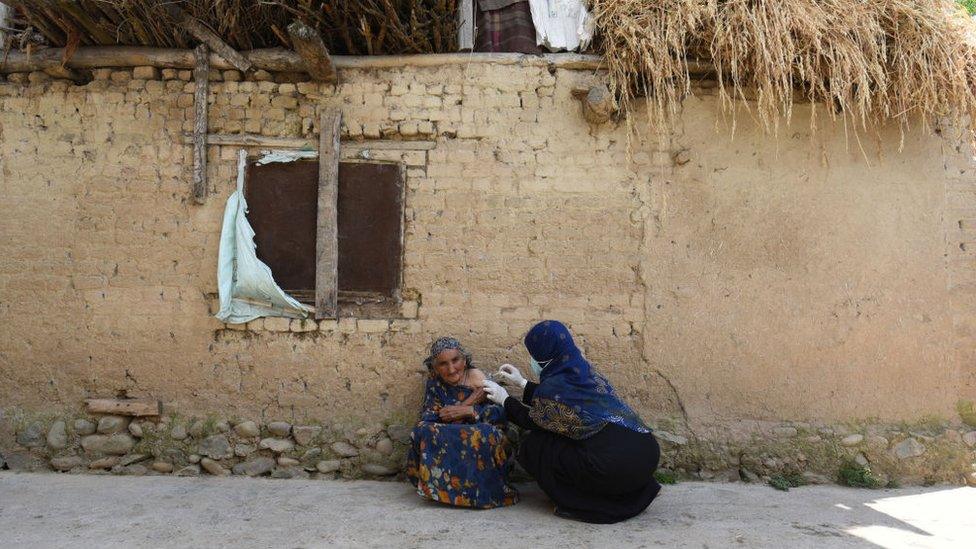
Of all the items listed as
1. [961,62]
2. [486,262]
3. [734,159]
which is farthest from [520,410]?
[961,62]

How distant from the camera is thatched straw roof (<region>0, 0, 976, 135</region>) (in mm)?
3861

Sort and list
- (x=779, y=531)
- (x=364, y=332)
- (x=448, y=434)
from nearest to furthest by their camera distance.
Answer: (x=779, y=531) → (x=448, y=434) → (x=364, y=332)

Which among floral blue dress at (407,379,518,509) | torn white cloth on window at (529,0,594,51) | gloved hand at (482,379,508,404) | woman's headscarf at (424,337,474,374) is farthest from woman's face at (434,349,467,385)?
torn white cloth on window at (529,0,594,51)

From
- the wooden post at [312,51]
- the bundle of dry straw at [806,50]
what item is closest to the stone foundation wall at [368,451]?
the bundle of dry straw at [806,50]

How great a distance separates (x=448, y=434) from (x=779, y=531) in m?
1.68

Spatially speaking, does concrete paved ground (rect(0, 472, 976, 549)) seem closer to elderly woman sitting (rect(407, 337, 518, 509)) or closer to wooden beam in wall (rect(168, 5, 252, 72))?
elderly woman sitting (rect(407, 337, 518, 509))

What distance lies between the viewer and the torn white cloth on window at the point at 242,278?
4.11 m

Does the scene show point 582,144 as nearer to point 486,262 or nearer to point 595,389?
point 486,262

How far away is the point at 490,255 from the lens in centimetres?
417

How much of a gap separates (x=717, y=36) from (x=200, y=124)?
3228mm

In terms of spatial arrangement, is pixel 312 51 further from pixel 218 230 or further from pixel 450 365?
pixel 450 365

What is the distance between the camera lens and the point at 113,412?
4.08 meters

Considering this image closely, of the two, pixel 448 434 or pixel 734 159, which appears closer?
pixel 448 434

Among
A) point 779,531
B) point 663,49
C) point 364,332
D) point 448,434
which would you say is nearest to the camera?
point 779,531
